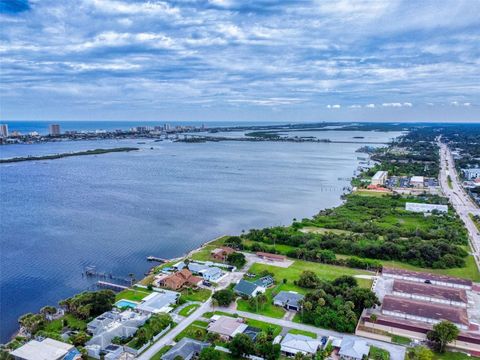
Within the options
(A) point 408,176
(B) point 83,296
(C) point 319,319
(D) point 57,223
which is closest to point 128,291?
(B) point 83,296

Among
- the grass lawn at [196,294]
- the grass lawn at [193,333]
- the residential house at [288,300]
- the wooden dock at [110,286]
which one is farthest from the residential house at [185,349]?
the wooden dock at [110,286]

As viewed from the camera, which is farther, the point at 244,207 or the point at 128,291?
the point at 244,207

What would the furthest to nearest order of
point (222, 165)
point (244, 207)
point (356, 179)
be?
point (222, 165) → point (356, 179) → point (244, 207)

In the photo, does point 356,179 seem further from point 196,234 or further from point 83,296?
point 83,296

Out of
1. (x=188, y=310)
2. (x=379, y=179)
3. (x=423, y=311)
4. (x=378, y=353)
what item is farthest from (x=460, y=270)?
(x=379, y=179)

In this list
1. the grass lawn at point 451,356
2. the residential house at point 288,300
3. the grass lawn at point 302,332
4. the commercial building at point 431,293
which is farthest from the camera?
the commercial building at point 431,293

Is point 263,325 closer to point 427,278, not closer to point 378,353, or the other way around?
point 378,353

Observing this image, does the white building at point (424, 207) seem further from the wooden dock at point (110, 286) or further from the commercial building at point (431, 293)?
the wooden dock at point (110, 286)
